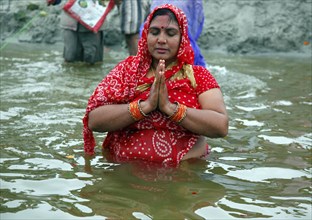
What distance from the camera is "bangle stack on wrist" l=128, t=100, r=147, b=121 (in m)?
3.79

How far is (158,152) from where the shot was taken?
12.9 feet

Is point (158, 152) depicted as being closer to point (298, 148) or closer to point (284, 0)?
point (298, 148)

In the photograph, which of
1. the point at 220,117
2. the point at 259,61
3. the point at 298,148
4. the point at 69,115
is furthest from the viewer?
the point at 259,61

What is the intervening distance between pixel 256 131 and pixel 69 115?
1689mm

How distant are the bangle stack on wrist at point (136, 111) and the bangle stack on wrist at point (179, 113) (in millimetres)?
184

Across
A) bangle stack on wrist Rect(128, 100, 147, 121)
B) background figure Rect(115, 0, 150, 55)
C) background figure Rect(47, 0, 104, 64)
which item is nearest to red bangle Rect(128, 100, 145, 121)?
bangle stack on wrist Rect(128, 100, 147, 121)

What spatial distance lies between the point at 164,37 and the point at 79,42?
562cm

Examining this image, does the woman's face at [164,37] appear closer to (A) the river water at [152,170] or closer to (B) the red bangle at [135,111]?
(B) the red bangle at [135,111]

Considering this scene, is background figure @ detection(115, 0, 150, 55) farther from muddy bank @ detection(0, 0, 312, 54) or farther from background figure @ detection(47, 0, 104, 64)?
muddy bank @ detection(0, 0, 312, 54)

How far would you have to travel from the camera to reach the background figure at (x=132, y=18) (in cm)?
901

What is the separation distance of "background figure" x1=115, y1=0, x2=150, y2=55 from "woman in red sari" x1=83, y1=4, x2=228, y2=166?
502 centimetres

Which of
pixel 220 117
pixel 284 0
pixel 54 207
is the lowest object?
pixel 54 207

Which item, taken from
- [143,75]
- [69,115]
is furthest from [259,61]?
[143,75]

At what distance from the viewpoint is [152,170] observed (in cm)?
377
